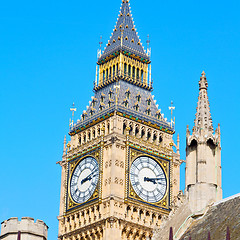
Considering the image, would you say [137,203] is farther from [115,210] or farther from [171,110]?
[171,110]

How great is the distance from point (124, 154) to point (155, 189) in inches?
Answer: 174

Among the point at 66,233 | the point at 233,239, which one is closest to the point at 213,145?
the point at 233,239

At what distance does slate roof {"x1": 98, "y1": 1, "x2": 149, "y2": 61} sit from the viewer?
98.1 meters

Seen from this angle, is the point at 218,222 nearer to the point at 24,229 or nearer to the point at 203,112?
the point at 203,112

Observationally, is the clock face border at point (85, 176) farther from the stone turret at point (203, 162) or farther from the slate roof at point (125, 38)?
the stone turret at point (203, 162)

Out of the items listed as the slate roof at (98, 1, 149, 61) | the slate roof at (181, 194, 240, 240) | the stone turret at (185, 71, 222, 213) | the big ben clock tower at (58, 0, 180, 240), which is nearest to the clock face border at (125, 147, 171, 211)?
the big ben clock tower at (58, 0, 180, 240)

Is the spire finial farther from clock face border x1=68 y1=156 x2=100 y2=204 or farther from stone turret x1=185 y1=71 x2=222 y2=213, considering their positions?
clock face border x1=68 y1=156 x2=100 y2=204

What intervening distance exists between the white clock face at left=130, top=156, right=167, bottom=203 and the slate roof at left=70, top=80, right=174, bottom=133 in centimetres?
430

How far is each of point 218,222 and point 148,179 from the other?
38677 mm

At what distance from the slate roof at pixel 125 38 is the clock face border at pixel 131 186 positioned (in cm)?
1133

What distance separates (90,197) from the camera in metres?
90.2

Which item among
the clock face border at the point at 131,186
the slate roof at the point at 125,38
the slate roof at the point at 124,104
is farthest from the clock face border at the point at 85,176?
the slate roof at the point at 125,38

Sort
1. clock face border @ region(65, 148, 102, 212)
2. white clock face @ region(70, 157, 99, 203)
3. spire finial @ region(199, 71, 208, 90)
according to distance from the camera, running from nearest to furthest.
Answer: spire finial @ region(199, 71, 208, 90)
clock face border @ region(65, 148, 102, 212)
white clock face @ region(70, 157, 99, 203)

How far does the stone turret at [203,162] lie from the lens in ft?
184
